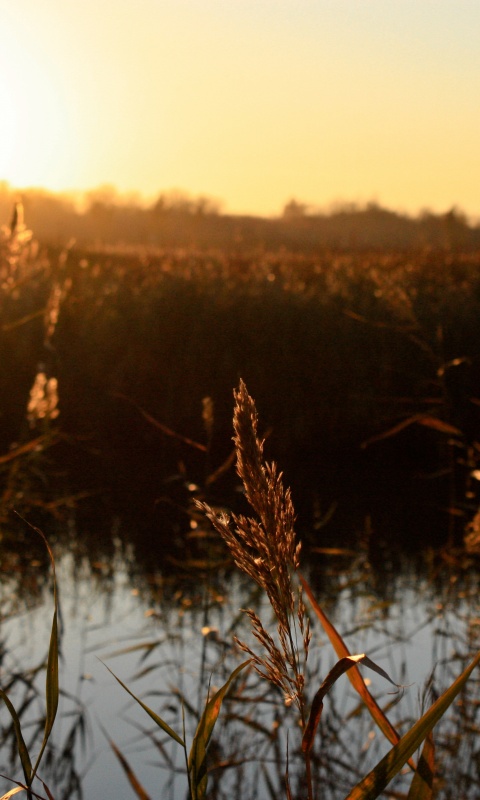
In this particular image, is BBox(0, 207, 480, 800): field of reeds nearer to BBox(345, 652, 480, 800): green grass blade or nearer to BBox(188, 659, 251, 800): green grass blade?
BBox(188, 659, 251, 800): green grass blade

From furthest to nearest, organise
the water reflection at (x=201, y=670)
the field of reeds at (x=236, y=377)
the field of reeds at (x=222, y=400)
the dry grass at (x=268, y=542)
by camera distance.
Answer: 1. the field of reeds at (x=236, y=377)
2. the field of reeds at (x=222, y=400)
3. the water reflection at (x=201, y=670)
4. the dry grass at (x=268, y=542)

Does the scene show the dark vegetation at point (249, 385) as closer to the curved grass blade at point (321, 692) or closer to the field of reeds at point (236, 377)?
the field of reeds at point (236, 377)

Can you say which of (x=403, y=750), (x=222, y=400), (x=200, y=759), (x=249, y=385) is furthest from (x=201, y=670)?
(x=249, y=385)

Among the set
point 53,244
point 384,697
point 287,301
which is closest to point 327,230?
point 53,244

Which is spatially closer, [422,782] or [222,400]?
[422,782]

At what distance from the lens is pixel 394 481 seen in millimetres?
6875

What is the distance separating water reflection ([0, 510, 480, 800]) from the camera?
8.04 feet

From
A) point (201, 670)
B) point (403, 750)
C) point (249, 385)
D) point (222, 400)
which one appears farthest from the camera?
point (249, 385)

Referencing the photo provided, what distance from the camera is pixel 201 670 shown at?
2.85 metres

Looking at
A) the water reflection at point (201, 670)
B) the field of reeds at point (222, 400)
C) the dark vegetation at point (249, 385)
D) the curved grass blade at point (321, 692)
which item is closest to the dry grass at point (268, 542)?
the curved grass blade at point (321, 692)

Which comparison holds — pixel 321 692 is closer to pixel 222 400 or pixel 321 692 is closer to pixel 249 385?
pixel 222 400

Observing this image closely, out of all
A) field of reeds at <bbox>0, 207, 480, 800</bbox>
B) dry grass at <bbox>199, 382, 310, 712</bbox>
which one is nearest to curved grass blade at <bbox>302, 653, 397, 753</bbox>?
Answer: dry grass at <bbox>199, 382, 310, 712</bbox>

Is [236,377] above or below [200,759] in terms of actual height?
above

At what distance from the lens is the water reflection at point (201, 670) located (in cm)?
245
